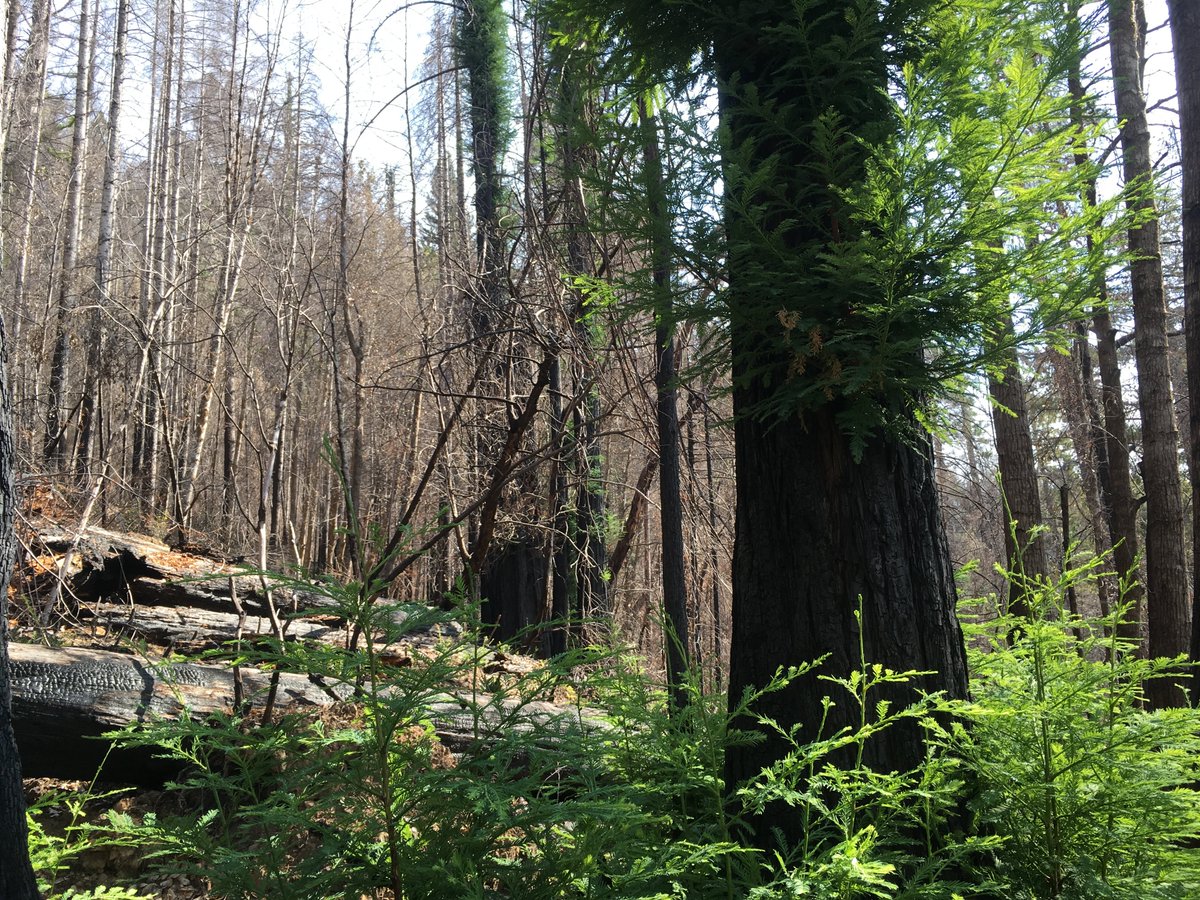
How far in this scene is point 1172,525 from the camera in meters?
6.57

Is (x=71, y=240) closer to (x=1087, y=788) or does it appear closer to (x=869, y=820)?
(x=869, y=820)

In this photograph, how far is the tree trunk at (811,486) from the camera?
7.96 ft

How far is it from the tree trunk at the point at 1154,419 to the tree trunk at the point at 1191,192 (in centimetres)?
62

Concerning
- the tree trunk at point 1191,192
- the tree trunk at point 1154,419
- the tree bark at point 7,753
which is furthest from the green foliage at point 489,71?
the tree bark at point 7,753

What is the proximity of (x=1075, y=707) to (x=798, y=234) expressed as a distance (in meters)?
1.61

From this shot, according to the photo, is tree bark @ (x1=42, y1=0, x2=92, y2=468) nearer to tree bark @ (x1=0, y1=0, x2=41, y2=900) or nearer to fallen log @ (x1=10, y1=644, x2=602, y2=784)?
fallen log @ (x1=10, y1=644, x2=602, y2=784)

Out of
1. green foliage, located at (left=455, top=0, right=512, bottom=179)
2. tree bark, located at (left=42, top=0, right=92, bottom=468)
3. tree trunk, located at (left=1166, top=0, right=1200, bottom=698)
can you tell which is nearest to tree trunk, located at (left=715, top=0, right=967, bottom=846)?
tree trunk, located at (left=1166, top=0, right=1200, bottom=698)

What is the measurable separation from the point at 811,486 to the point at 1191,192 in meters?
4.85

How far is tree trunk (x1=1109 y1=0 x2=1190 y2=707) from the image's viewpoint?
6453 mm

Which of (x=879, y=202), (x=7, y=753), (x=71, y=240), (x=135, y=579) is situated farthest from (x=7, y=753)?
(x=71, y=240)

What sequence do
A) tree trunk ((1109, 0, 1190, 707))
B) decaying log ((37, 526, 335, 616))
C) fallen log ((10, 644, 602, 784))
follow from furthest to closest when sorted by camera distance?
1. tree trunk ((1109, 0, 1190, 707))
2. decaying log ((37, 526, 335, 616))
3. fallen log ((10, 644, 602, 784))

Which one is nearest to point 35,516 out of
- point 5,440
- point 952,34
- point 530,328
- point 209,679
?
point 209,679

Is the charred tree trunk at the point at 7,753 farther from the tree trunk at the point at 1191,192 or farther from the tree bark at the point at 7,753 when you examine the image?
the tree trunk at the point at 1191,192

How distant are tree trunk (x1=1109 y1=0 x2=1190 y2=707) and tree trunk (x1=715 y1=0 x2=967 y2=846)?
16.9 feet
